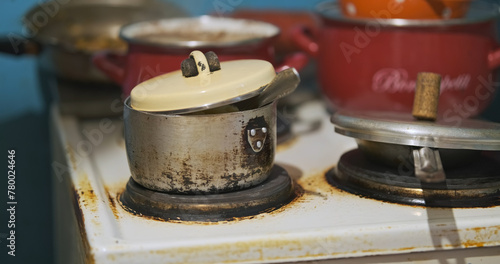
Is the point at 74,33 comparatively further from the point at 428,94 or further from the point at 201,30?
the point at 428,94

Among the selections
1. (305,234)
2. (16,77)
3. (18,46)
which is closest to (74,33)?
(18,46)

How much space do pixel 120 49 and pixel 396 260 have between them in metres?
0.73

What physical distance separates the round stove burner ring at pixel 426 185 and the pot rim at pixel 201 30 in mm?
277

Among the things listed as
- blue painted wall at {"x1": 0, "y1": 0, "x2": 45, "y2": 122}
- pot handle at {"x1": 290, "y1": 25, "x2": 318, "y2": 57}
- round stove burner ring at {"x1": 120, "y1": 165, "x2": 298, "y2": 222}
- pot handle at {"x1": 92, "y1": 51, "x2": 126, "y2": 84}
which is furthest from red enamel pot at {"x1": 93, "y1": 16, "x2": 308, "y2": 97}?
blue painted wall at {"x1": 0, "y1": 0, "x2": 45, "y2": 122}

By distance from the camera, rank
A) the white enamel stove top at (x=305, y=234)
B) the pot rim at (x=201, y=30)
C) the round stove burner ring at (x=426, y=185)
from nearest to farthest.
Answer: the white enamel stove top at (x=305, y=234) → the round stove burner ring at (x=426, y=185) → the pot rim at (x=201, y=30)

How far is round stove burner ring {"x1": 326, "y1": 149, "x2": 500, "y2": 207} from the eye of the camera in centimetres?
85

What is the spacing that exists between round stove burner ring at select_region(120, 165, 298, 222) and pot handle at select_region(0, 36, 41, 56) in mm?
543

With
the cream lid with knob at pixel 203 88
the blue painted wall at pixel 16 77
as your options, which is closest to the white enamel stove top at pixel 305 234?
the cream lid with knob at pixel 203 88

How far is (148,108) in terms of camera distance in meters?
0.78

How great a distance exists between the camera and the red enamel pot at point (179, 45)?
1.02 metres

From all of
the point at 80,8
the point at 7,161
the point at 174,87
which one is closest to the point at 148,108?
the point at 174,87

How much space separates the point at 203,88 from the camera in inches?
29.9

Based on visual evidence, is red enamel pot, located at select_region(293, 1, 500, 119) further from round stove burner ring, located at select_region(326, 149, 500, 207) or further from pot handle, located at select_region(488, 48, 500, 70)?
round stove burner ring, located at select_region(326, 149, 500, 207)

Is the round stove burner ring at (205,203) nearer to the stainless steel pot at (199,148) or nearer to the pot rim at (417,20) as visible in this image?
the stainless steel pot at (199,148)
